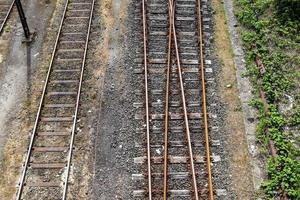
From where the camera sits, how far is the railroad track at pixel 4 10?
59.8 feet

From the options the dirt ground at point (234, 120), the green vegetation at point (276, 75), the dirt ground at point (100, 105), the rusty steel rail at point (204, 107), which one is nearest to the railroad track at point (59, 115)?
the dirt ground at point (100, 105)

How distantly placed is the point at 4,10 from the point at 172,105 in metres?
9.32

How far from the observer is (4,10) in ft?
62.2

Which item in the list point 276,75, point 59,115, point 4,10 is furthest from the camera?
point 4,10

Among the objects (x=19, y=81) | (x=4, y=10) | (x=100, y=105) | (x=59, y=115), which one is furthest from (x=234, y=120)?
(x=4, y=10)

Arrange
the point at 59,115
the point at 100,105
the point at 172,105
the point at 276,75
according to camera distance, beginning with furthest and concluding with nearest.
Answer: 1. the point at 276,75
2. the point at 100,105
3. the point at 172,105
4. the point at 59,115

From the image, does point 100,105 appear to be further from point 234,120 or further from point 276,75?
point 276,75

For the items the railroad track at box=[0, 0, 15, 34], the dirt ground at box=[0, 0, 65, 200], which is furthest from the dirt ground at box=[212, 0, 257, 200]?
the railroad track at box=[0, 0, 15, 34]

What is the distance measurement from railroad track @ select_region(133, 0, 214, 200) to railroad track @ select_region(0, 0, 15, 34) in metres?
5.67

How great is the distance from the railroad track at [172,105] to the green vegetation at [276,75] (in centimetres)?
190

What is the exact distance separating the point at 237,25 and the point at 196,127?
6.06 metres

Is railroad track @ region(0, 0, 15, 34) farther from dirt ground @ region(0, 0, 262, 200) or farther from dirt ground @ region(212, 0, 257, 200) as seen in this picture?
dirt ground @ region(212, 0, 257, 200)

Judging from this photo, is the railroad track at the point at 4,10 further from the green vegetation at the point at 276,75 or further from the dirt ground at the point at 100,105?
the green vegetation at the point at 276,75

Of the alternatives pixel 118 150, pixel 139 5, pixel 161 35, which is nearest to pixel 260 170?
pixel 118 150
